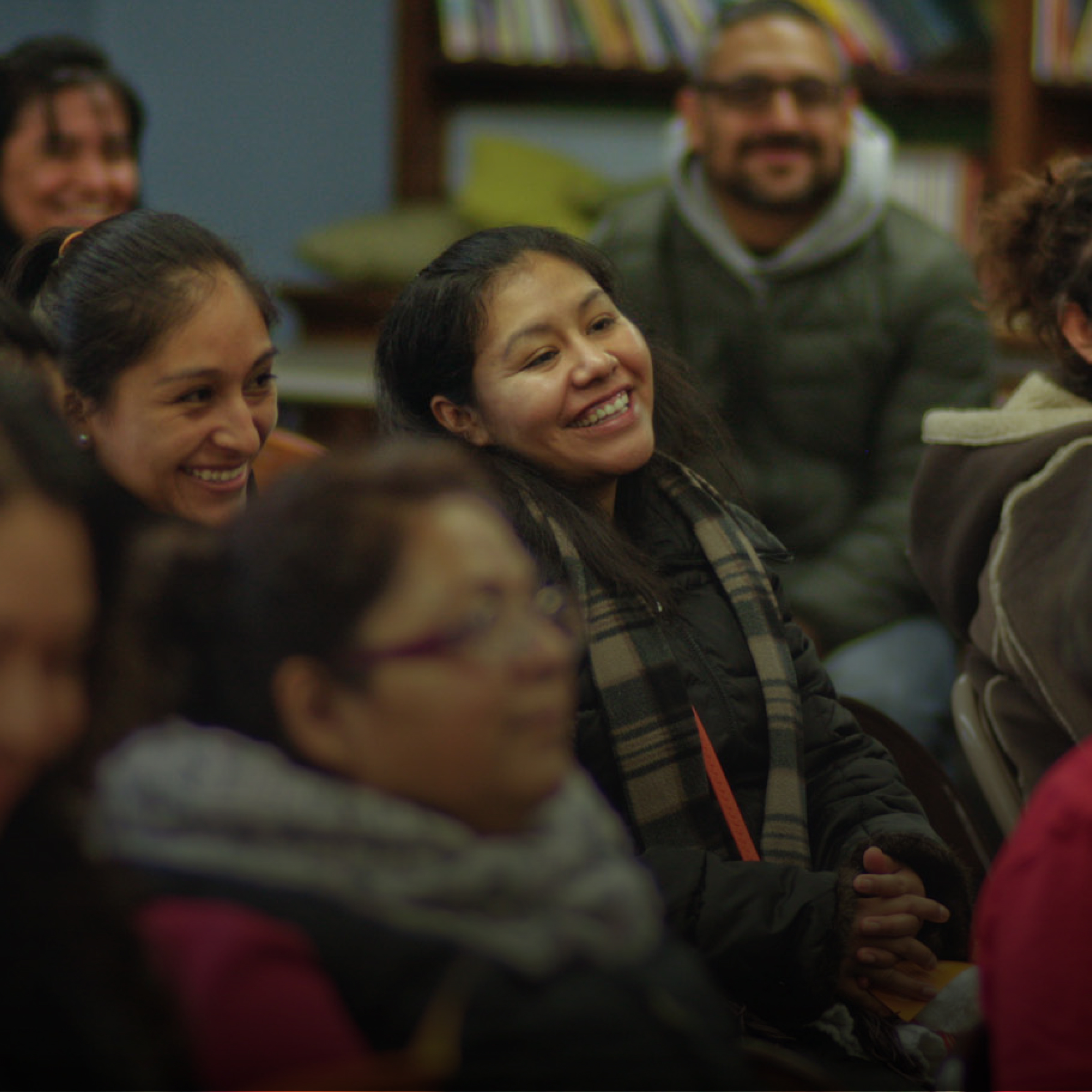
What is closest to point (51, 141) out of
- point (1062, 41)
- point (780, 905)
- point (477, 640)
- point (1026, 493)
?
point (1026, 493)

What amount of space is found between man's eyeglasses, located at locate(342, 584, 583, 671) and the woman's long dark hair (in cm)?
61

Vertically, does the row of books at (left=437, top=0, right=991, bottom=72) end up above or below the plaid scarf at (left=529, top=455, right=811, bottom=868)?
above

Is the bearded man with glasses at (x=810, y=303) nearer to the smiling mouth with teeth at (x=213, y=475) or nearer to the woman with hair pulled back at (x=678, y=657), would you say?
the woman with hair pulled back at (x=678, y=657)

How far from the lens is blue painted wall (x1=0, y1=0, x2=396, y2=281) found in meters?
3.15

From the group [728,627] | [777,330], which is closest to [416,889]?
[728,627]

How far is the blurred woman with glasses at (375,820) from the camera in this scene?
1.96 feet

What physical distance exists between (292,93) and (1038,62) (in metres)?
1.66

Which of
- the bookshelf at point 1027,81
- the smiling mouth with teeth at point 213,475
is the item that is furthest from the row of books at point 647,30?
the smiling mouth with teeth at point 213,475

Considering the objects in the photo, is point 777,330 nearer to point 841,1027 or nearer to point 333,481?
point 841,1027

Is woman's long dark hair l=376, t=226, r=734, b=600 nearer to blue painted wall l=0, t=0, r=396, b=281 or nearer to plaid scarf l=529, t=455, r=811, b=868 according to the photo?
plaid scarf l=529, t=455, r=811, b=868

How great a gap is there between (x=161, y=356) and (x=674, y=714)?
1.79 feet

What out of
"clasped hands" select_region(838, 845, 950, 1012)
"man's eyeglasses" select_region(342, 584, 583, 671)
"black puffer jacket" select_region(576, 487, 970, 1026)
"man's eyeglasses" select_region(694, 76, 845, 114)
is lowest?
"clasped hands" select_region(838, 845, 950, 1012)

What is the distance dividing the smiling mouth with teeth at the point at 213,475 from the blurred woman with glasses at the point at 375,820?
0.54 meters

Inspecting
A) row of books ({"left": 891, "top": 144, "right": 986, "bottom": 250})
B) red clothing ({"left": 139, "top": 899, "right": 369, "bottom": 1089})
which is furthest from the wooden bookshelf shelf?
red clothing ({"left": 139, "top": 899, "right": 369, "bottom": 1089})
